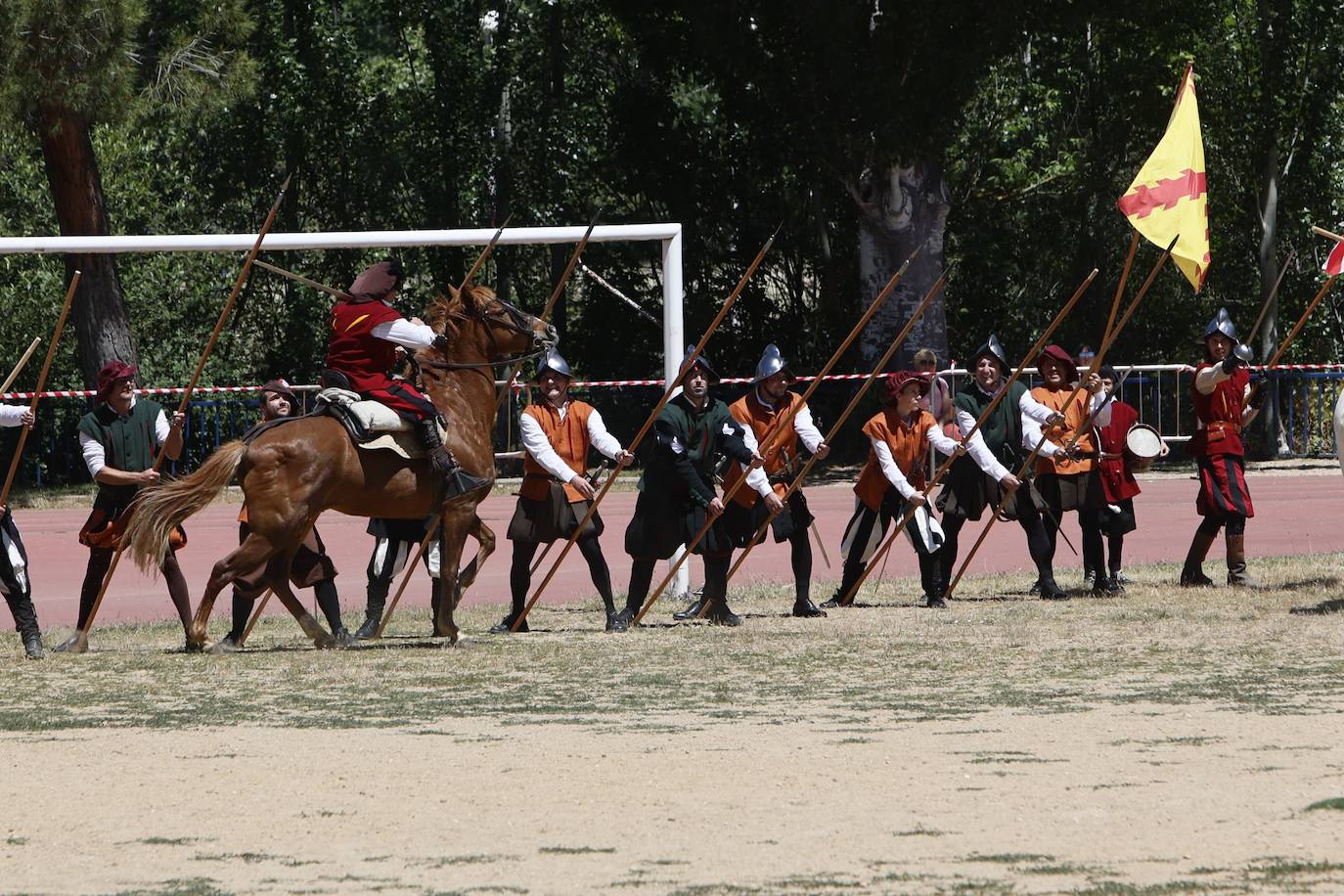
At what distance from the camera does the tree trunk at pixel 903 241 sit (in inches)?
1062

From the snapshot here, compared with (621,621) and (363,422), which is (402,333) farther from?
(621,621)

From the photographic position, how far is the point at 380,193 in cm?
3152

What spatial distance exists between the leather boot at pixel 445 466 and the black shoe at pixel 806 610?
8.20ft

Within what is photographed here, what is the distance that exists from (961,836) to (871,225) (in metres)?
21.3

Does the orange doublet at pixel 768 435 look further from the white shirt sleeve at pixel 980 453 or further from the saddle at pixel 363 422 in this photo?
the saddle at pixel 363 422

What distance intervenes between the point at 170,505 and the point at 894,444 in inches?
195

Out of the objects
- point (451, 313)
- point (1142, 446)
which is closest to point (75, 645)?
point (451, 313)

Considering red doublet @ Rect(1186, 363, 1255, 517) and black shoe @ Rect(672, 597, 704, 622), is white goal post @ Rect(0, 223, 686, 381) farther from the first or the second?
red doublet @ Rect(1186, 363, 1255, 517)

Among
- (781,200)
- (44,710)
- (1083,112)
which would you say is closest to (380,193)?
(781,200)

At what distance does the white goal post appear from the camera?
13.1m

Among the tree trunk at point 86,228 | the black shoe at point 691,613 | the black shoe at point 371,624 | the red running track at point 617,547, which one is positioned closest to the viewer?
the black shoe at point 371,624

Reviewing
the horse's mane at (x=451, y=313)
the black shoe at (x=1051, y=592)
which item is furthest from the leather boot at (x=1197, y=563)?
the horse's mane at (x=451, y=313)

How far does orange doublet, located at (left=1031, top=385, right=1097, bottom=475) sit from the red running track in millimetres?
1170

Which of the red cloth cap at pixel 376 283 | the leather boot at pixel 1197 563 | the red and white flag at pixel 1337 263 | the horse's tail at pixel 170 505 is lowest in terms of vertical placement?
the leather boot at pixel 1197 563
